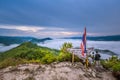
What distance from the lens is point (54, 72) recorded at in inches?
420

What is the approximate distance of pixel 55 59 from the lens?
1324 cm

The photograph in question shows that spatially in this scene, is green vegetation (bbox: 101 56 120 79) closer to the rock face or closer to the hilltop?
the hilltop

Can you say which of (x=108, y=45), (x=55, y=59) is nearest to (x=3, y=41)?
(x=108, y=45)

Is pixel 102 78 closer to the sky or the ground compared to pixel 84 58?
closer to the ground

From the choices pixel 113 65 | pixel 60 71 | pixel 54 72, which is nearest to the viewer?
pixel 54 72

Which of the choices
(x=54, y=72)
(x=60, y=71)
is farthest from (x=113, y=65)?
(x=54, y=72)

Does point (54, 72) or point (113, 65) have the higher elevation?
point (113, 65)

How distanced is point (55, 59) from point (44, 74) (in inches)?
111

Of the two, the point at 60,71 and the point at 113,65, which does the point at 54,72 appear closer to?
the point at 60,71

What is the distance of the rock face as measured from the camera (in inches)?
404

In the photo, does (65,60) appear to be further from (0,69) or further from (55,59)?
(0,69)

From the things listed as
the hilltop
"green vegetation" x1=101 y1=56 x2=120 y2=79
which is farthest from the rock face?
"green vegetation" x1=101 y1=56 x2=120 y2=79

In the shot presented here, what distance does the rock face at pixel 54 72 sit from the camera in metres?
10.3

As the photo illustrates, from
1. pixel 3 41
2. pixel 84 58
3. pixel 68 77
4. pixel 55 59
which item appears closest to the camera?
pixel 68 77
